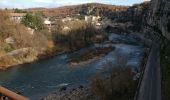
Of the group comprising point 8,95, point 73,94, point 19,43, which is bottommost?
point 19,43

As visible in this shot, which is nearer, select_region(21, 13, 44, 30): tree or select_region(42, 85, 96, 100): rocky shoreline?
select_region(42, 85, 96, 100): rocky shoreline

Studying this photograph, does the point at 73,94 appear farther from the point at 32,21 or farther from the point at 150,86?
the point at 32,21

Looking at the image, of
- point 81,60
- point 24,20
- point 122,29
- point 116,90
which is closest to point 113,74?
point 116,90

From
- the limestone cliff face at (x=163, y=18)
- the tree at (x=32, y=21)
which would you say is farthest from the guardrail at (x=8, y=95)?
the tree at (x=32, y=21)

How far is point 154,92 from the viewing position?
2678 cm

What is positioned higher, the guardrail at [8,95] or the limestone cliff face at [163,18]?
the guardrail at [8,95]

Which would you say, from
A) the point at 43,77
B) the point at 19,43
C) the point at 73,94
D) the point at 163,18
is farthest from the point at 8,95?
the point at 163,18

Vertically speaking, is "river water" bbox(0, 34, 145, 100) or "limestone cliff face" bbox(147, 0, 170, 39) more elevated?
"limestone cliff face" bbox(147, 0, 170, 39)

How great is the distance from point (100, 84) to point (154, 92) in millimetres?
4904

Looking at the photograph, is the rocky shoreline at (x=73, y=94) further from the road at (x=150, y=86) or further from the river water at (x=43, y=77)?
the road at (x=150, y=86)

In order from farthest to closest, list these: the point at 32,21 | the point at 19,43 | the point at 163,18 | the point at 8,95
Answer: the point at 32,21
the point at 163,18
the point at 19,43
the point at 8,95

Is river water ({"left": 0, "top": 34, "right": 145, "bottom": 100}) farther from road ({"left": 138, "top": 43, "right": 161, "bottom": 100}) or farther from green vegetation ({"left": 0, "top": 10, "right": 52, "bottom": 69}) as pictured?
road ({"left": 138, "top": 43, "right": 161, "bottom": 100})

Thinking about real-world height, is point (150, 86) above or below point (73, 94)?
above

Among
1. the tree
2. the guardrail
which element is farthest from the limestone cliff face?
the guardrail
